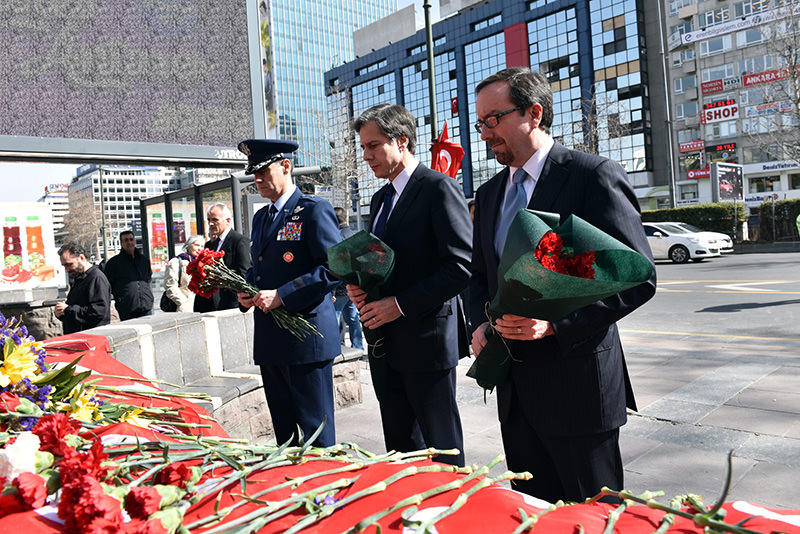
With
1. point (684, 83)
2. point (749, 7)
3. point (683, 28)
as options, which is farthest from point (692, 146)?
point (749, 7)

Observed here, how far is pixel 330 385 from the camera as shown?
3270 millimetres

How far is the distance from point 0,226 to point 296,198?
6.83 m

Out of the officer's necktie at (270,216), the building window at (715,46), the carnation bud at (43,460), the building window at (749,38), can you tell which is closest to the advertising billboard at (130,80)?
the officer's necktie at (270,216)

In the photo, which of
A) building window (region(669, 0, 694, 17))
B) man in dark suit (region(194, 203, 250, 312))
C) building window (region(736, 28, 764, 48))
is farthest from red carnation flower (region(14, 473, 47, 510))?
building window (region(669, 0, 694, 17))

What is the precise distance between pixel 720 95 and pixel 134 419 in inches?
2366

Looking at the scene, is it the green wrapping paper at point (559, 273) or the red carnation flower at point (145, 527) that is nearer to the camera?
the red carnation flower at point (145, 527)

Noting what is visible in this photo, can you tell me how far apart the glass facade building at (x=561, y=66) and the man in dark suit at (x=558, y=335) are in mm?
40873

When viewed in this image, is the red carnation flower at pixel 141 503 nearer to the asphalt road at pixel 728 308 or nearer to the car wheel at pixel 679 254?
the asphalt road at pixel 728 308

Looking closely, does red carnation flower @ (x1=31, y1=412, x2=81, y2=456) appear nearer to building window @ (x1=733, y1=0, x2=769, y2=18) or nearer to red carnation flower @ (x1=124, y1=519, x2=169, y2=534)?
red carnation flower @ (x1=124, y1=519, x2=169, y2=534)

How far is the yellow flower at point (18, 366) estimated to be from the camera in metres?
1.62

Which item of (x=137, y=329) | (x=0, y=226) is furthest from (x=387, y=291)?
(x=0, y=226)

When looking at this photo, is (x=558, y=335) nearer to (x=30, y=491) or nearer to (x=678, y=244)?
(x=30, y=491)

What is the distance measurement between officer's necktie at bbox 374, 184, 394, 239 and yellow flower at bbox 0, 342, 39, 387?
1.57 m

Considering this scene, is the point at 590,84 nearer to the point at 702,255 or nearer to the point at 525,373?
the point at 702,255
